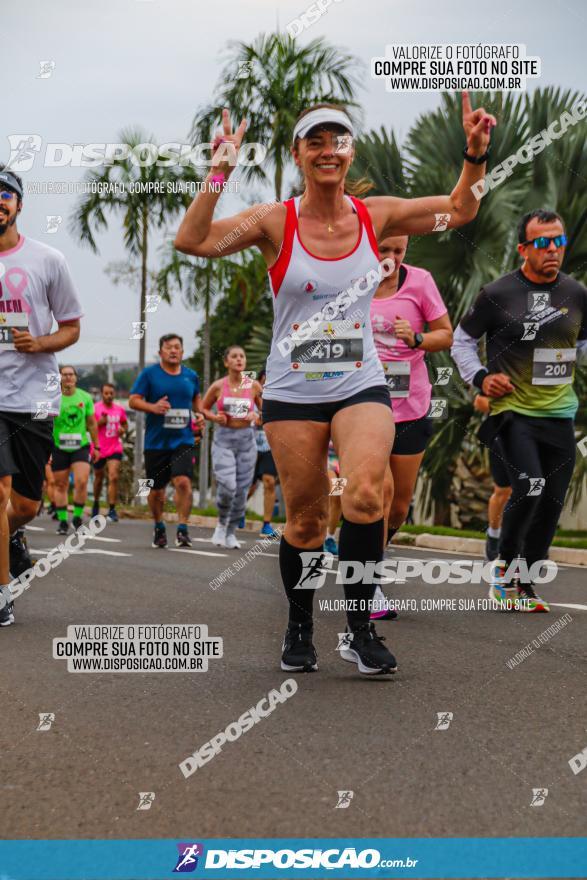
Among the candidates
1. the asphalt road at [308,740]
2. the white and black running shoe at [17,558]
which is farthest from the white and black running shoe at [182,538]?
the asphalt road at [308,740]

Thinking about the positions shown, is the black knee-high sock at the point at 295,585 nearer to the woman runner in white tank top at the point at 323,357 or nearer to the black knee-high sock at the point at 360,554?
the woman runner in white tank top at the point at 323,357

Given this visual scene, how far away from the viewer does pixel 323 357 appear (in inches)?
187

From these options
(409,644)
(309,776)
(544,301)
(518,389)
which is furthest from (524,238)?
(309,776)

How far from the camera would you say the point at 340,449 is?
470cm

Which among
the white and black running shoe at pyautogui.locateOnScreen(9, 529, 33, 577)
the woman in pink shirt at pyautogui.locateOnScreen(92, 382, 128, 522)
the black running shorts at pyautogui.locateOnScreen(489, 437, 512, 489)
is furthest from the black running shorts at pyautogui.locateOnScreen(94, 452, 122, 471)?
the white and black running shoe at pyautogui.locateOnScreen(9, 529, 33, 577)

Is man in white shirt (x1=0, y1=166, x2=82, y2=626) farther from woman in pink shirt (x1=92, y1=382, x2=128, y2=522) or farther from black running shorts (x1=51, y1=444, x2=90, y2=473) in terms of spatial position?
woman in pink shirt (x1=92, y1=382, x2=128, y2=522)

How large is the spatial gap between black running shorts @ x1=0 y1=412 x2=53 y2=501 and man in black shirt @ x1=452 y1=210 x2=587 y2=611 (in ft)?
7.87

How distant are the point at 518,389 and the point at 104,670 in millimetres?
3102

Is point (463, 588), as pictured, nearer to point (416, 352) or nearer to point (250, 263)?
point (416, 352)

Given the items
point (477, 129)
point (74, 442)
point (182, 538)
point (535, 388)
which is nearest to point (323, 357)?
point (477, 129)

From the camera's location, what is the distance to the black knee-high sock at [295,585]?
4906mm

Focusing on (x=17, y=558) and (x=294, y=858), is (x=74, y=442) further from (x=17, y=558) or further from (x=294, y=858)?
(x=294, y=858)

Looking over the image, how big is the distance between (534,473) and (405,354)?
36.9 inches

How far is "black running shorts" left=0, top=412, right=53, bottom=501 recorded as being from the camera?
19.9ft
